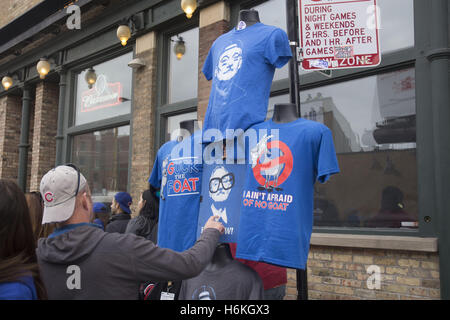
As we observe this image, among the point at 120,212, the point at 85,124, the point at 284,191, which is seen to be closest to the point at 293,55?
the point at 284,191

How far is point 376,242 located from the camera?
4125 mm

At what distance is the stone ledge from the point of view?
12.5 feet

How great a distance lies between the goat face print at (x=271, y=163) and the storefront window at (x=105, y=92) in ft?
18.5

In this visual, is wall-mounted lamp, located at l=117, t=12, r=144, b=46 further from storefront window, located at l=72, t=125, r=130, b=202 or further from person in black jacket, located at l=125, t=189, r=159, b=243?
person in black jacket, located at l=125, t=189, r=159, b=243

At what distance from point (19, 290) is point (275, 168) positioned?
1.38 m

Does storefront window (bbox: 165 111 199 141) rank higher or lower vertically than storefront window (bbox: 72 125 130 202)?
higher

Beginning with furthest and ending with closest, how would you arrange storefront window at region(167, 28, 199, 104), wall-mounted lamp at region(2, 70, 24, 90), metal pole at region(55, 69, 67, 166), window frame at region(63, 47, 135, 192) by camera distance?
wall-mounted lamp at region(2, 70, 24, 90)
metal pole at region(55, 69, 67, 166)
window frame at region(63, 47, 135, 192)
storefront window at region(167, 28, 199, 104)

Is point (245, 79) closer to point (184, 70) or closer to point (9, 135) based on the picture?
point (184, 70)

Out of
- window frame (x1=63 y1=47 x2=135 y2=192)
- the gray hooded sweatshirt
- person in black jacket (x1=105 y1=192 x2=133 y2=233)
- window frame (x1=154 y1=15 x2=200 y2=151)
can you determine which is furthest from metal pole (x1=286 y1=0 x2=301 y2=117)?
window frame (x1=63 y1=47 x2=135 y2=192)

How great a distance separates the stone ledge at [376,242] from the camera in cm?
380

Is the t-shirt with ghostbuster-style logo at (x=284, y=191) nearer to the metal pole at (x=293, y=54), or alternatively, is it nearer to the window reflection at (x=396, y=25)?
the metal pole at (x=293, y=54)

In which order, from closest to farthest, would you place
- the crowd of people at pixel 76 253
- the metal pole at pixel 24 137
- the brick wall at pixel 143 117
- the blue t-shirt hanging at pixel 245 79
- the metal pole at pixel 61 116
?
the crowd of people at pixel 76 253 → the blue t-shirt hanging at pixel 245 79 → the brick wall at pixel 143 117 → the metal pole at pixel 61 116 → the metal pole at pixel 24 137

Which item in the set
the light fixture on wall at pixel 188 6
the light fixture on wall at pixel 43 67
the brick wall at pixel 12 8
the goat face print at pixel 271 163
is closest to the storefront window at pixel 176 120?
the light fixture on wall at pixel 188 6

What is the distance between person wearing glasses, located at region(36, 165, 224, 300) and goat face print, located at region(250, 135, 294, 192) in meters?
0.61
